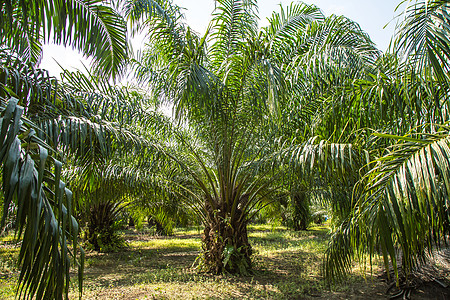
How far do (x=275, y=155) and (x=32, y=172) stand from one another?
343 cm

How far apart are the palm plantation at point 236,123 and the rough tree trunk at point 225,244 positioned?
0.09ft

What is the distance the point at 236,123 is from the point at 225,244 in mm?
2443

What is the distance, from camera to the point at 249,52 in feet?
15.4

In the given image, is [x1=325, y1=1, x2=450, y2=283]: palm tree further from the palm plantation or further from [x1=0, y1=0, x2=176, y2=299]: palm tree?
[x1=0, y1=0, x2=176, y2=299]: palm tree

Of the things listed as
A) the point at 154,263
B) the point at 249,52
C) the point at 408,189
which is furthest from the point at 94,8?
the point at 154,263

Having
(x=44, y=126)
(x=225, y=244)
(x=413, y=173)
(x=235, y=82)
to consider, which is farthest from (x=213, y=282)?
(x=413, y=173)

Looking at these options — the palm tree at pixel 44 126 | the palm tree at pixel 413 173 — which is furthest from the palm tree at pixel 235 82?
the palm tree at pixel 413 173

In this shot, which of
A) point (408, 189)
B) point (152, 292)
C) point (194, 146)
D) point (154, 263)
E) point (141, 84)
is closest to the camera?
point (408, 189)

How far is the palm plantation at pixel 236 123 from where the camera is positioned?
6.62 feet

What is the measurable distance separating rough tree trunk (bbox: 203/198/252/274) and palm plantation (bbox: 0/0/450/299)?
0.03 metres

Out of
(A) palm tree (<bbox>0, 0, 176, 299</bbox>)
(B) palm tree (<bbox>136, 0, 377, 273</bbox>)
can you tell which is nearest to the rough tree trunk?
(B) palm tree (<bbox>136, 0, 377, 273</bbox>)

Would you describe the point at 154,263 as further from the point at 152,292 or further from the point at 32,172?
the point at 32,172

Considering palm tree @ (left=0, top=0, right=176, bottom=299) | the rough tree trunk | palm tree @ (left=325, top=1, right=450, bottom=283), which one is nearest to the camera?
palm tree @ (left=0, top=0, right=176, bottom=299)

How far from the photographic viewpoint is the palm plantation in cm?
202
